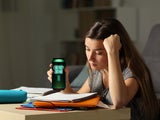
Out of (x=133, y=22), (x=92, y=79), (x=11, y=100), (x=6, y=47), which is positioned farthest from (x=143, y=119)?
(x=6, y=47)

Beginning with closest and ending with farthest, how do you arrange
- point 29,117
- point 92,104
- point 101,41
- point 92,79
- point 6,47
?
point 29,117
point 92,104
point 101,41
point 92,79
point 6,47

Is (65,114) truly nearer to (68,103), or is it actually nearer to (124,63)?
(68,103)

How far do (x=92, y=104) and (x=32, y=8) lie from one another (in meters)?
3.09

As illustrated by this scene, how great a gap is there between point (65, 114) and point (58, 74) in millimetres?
325

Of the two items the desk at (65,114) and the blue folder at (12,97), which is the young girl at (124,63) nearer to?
the desk at (65,114)

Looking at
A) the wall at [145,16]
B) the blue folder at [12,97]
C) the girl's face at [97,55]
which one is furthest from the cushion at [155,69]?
the blue folder at [12,97]

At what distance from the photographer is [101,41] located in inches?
72.0

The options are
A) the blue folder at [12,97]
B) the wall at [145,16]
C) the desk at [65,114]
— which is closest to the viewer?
the desk at [65,114]

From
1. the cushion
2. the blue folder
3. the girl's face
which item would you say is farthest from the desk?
the cushion

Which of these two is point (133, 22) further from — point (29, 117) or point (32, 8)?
point (29, 117)

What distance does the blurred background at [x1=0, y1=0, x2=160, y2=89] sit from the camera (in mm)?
4352

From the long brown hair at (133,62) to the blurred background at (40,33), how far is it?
7.39ft

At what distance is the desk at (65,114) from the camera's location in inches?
58.3

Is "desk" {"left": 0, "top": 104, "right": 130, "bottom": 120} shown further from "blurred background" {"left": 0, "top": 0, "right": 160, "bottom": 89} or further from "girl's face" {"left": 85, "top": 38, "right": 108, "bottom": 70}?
"blurred background" {"left": 0, "top": 0, "right": 160, "bottom": 89}
